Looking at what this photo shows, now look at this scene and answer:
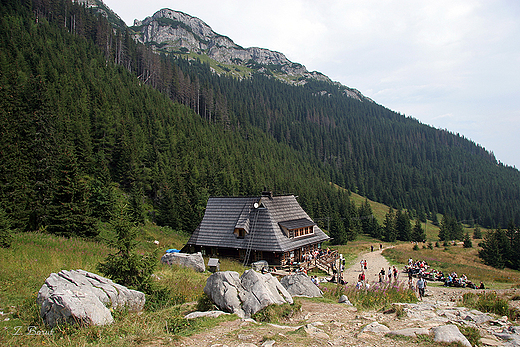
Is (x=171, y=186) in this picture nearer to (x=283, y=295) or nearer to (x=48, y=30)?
(x=283, y=295)

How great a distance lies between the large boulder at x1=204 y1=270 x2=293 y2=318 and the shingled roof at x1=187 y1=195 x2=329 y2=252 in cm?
1824

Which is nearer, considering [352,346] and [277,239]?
[352,346]

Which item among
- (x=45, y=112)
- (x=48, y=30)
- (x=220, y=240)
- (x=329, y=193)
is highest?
(x=48, y=30)

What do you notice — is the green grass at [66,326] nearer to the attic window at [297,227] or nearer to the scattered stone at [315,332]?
the scattered stone at [315,332]

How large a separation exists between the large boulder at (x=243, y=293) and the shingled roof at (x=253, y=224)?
18238 millimetres

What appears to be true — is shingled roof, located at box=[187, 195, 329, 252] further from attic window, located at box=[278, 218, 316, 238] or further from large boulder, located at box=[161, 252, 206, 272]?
large boulder, located at box=[161, 252, 206, 272]

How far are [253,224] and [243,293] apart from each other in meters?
21.5

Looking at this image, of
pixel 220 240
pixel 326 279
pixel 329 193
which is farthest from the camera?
pixel 329 193

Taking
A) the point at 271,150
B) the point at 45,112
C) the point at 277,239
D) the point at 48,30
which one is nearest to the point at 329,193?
the point at 271,150

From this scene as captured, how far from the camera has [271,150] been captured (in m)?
121

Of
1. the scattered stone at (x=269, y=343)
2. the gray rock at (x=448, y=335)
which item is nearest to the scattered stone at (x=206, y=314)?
the scattered stone at (x=269, y=343)

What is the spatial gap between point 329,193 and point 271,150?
106ft

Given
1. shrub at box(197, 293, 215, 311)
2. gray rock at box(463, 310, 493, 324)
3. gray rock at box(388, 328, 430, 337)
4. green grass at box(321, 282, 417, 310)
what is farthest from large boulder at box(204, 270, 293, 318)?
gray rock at box(463, 310, 493, 324)

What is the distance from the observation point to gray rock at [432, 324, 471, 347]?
8500 mm
